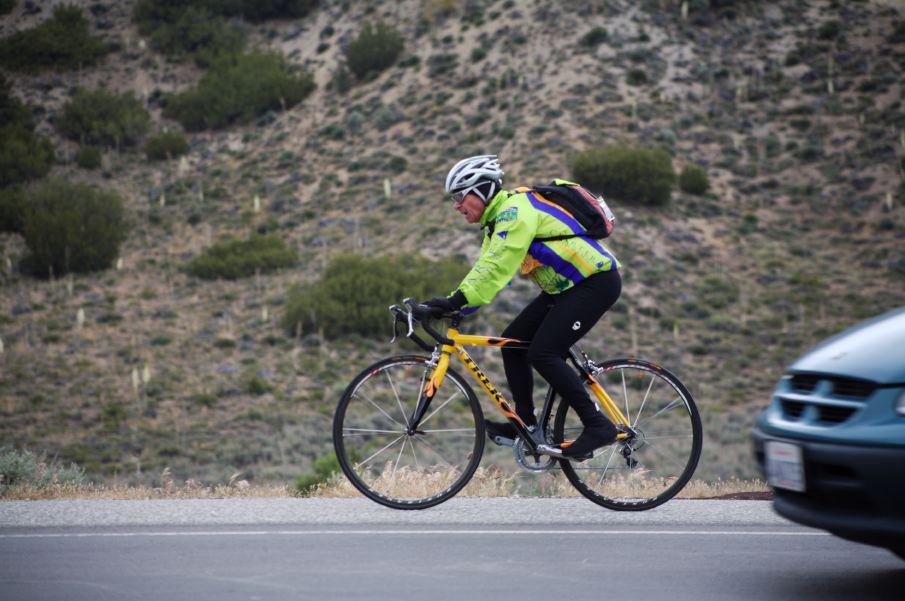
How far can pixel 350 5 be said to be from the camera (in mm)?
51812

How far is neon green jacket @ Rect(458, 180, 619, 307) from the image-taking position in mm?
6199

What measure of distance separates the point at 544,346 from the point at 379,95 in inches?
1535

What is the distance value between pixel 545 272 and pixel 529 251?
0.56 ft

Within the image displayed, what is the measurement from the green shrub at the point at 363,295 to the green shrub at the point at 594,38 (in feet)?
47.4

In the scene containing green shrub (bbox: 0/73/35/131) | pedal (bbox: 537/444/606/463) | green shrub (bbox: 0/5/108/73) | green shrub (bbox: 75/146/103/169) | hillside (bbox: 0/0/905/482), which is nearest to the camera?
pedal (bbox: 537/444/606/463)

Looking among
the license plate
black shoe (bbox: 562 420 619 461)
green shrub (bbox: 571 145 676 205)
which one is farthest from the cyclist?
green shrub (bbox: 571 145 676 205)

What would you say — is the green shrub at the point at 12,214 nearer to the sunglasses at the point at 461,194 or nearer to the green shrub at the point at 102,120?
the green shrub at the point at 102,120

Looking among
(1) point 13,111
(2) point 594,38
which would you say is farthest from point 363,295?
(1) point 13,111

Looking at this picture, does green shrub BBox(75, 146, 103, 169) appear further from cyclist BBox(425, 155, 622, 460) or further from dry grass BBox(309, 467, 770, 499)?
cyclist BBox(425, 155, 622, 460)

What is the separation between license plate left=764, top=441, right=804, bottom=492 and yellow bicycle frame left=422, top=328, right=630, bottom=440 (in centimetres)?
203

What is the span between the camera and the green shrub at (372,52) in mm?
45656

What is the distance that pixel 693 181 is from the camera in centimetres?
3666

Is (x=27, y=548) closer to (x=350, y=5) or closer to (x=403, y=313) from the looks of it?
(x=403, y=313)

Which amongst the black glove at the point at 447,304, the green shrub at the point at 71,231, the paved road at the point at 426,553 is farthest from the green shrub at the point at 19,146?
the black glove at the point at 447,304
